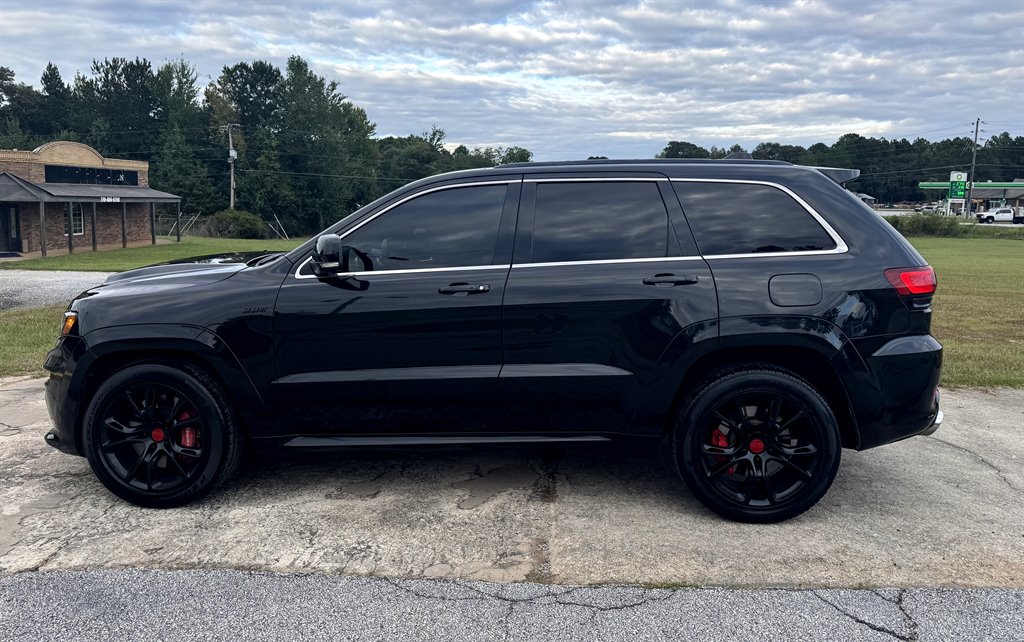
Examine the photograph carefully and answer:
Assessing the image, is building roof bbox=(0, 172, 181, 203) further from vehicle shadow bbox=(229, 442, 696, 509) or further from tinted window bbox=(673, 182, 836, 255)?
tinted window bbox=(673, 182, 836, 255)

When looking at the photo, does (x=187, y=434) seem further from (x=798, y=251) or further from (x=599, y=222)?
(x=798, y=251)

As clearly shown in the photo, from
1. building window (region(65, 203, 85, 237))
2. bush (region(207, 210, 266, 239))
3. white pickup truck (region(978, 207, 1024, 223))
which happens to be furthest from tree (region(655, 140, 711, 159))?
white pickup truck (region(978, 207, 1024, 223))

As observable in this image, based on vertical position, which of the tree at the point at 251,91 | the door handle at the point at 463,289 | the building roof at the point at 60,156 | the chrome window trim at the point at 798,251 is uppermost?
the tree at the point at 251,91

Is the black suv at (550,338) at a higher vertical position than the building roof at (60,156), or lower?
lower

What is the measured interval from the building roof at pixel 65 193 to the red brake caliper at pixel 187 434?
109 feet

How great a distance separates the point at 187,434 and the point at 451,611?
6.31 feet

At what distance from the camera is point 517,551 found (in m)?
3.54

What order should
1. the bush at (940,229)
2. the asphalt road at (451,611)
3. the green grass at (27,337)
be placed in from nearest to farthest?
the asphalt road at (451,611) → the green grass at (27,337) → the bush at (940,229)

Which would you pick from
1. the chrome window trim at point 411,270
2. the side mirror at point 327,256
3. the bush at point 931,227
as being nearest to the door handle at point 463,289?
the chrome window trim at point 411,270

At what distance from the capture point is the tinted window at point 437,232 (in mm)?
4020

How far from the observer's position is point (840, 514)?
400 cm

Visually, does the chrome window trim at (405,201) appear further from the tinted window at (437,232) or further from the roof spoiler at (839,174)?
the roof spoiler at (839,174)

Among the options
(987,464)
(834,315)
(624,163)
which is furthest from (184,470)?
(987,464)

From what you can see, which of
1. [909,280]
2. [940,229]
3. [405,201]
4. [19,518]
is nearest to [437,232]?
[405,201]
